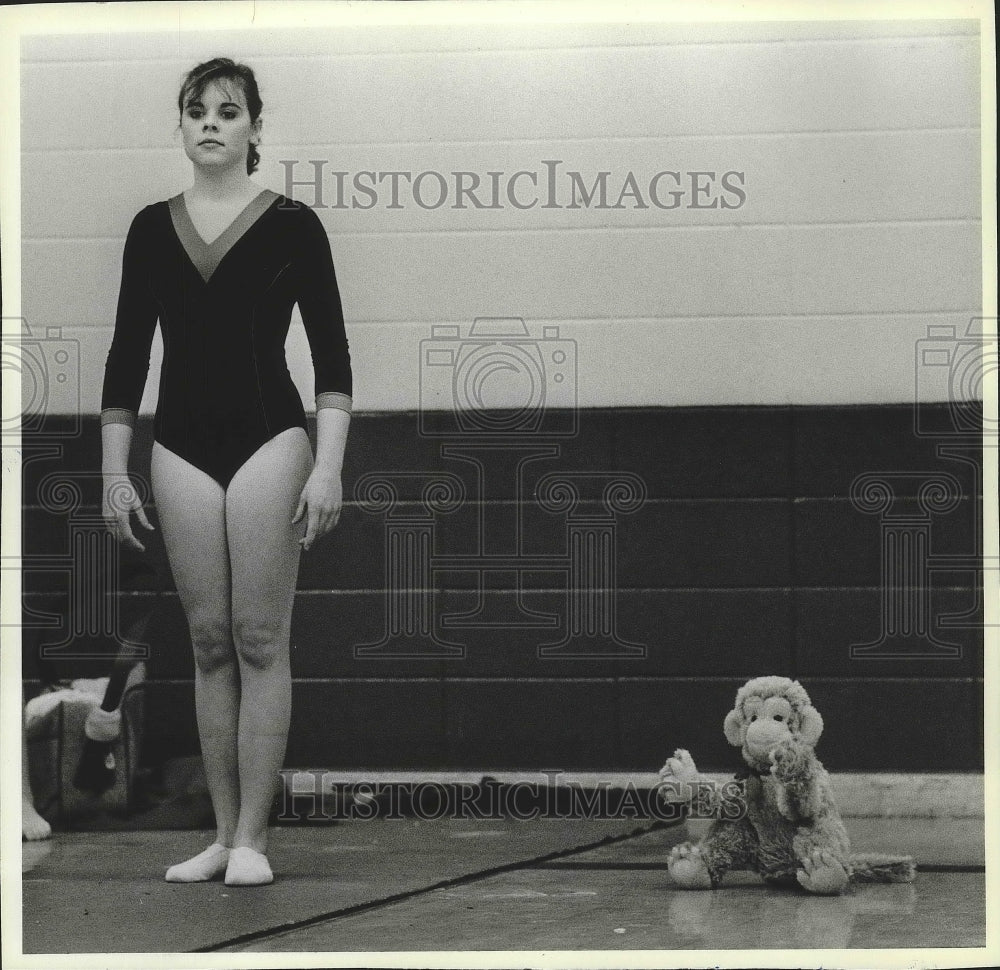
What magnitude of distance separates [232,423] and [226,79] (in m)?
0.84

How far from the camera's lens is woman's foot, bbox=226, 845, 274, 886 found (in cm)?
445

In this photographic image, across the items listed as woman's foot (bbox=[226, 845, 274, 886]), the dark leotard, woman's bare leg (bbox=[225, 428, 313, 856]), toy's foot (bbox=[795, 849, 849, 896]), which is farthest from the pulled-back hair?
toy's foot (bbox=[795, 849, 849, 896])

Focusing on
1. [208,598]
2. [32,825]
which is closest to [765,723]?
[208,598]

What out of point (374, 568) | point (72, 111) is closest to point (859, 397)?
point (374, 568)

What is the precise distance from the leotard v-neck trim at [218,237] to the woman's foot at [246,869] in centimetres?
139

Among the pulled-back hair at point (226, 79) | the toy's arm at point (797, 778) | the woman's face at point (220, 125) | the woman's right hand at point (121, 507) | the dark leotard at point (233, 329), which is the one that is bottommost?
the toy's arm at point (797, 778)

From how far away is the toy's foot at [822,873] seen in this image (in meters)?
4.44

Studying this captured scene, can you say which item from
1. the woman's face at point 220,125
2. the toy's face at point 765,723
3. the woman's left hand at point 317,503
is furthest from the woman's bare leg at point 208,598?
the toy's face at point 765,723

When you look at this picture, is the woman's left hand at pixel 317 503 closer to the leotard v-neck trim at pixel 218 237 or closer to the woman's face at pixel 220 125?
the leotard v-neck trim at pixel 218 237

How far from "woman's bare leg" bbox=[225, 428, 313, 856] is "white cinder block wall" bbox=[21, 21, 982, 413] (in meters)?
0.24

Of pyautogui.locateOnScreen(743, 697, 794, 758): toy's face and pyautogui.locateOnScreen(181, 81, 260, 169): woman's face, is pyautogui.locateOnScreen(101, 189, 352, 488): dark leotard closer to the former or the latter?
pyautogui.locateOnScreen(181, 81, 260, 169): woman's face

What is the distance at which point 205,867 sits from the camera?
14.8 ft

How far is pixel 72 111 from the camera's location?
4.59m

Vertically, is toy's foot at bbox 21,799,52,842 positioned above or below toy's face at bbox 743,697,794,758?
below
